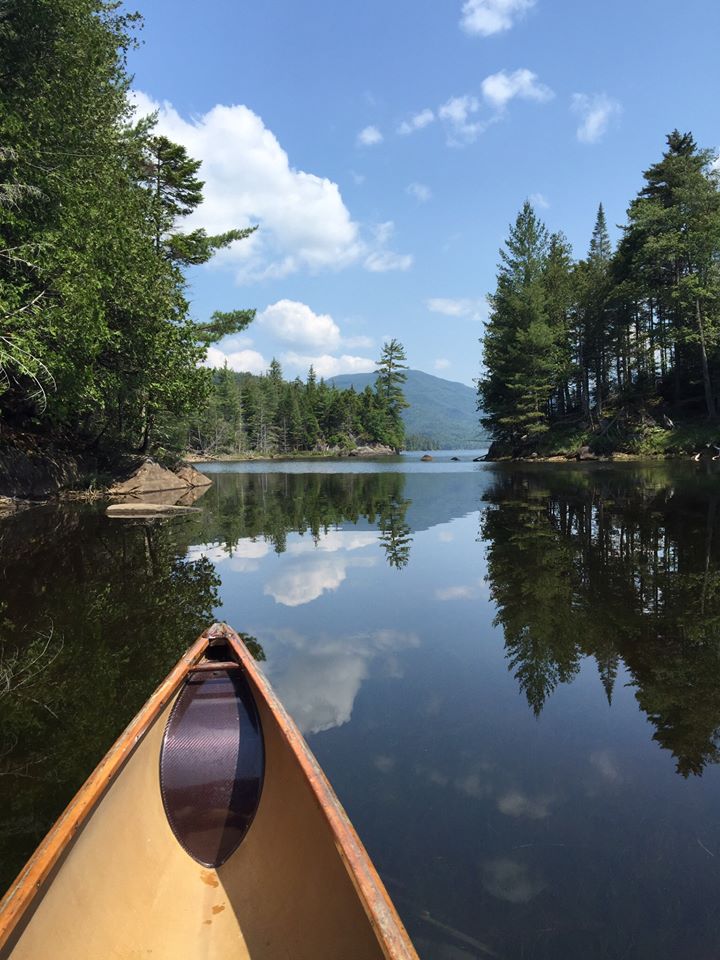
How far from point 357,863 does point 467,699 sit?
353 centimetres

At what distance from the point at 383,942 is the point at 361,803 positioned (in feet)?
6.90

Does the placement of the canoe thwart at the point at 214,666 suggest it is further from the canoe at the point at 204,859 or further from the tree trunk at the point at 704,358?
the tree trunk at the point at 704,358

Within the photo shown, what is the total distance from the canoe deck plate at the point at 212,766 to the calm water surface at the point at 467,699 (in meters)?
0.79

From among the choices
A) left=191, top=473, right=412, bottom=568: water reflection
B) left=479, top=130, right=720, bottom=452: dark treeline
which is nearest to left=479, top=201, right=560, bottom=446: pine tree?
left=479, top=130, right=720, bottom=452: dark treeline

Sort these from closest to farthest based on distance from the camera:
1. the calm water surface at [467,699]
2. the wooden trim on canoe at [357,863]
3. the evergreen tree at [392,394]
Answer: the wooden trim on canoe at [357,863], the calm water surface at [467,699], the evergreen tree at [392,394]

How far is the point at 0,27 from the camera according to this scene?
15.4 m

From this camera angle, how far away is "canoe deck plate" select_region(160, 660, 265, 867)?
10.8ft

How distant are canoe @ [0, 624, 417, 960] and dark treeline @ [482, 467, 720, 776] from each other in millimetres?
3058

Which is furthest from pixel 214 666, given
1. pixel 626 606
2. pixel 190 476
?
pixel 190 476

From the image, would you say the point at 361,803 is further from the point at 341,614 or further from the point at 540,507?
the point at 540,507

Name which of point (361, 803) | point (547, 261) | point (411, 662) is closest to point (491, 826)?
point (361, 803)

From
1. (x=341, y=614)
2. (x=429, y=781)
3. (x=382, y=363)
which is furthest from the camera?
(x=382, y=363)

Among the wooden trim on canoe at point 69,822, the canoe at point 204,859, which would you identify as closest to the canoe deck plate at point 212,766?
the canoe at point 204,859

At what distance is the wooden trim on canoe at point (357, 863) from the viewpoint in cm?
177
